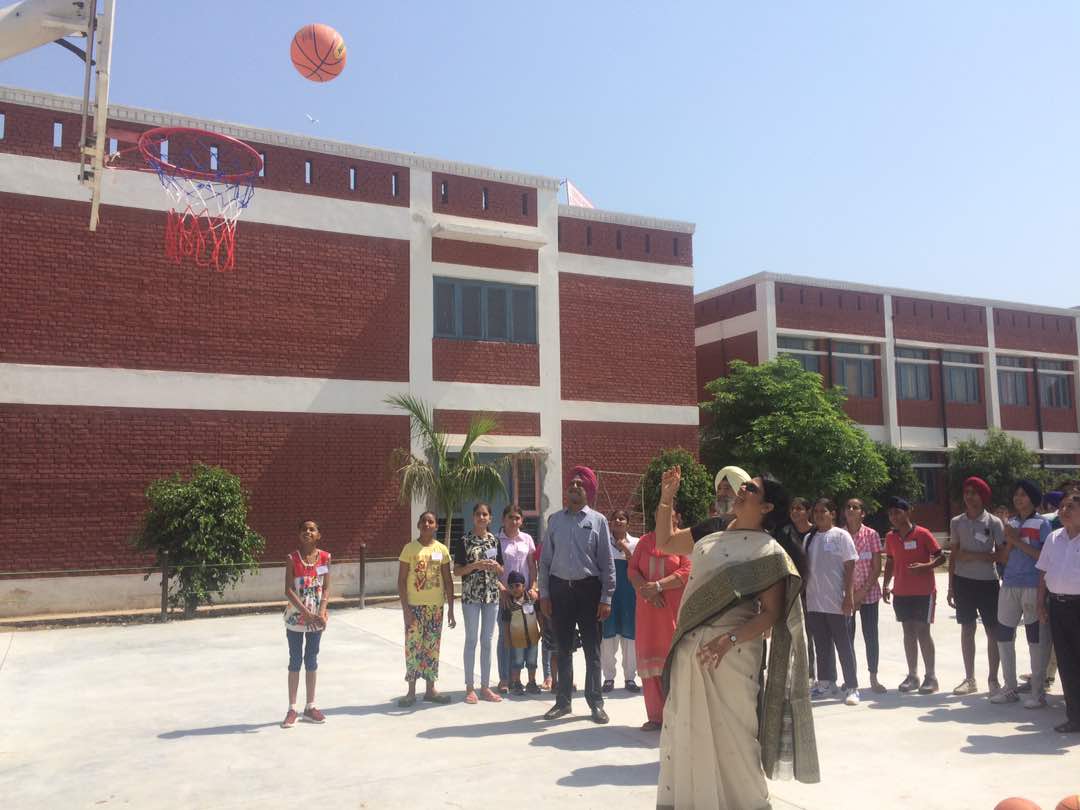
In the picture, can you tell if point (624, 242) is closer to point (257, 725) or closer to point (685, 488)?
point (685, 488)

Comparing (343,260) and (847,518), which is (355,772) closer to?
(847,518)

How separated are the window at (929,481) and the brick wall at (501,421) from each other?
14.6m

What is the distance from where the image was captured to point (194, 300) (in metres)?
16.8

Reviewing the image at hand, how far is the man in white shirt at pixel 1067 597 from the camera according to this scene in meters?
6.95

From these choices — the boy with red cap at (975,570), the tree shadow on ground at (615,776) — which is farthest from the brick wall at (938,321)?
the tree shadow on ground at (615,776)

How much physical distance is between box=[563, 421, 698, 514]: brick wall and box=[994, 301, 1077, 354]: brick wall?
15698mm

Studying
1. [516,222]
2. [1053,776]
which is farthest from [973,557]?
[516,222]

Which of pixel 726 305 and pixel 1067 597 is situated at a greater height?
pixel 726 305

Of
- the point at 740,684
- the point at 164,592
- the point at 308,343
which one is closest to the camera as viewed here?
the point at 740,684

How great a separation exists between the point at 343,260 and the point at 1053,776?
592 inches

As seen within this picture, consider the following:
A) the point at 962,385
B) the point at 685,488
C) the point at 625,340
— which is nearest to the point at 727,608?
the point at 685,488

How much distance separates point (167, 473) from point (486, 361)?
6503 mm

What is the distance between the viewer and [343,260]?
18.2m

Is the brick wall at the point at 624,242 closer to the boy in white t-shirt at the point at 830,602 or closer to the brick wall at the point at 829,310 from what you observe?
the brick wall at the point at 829,310
